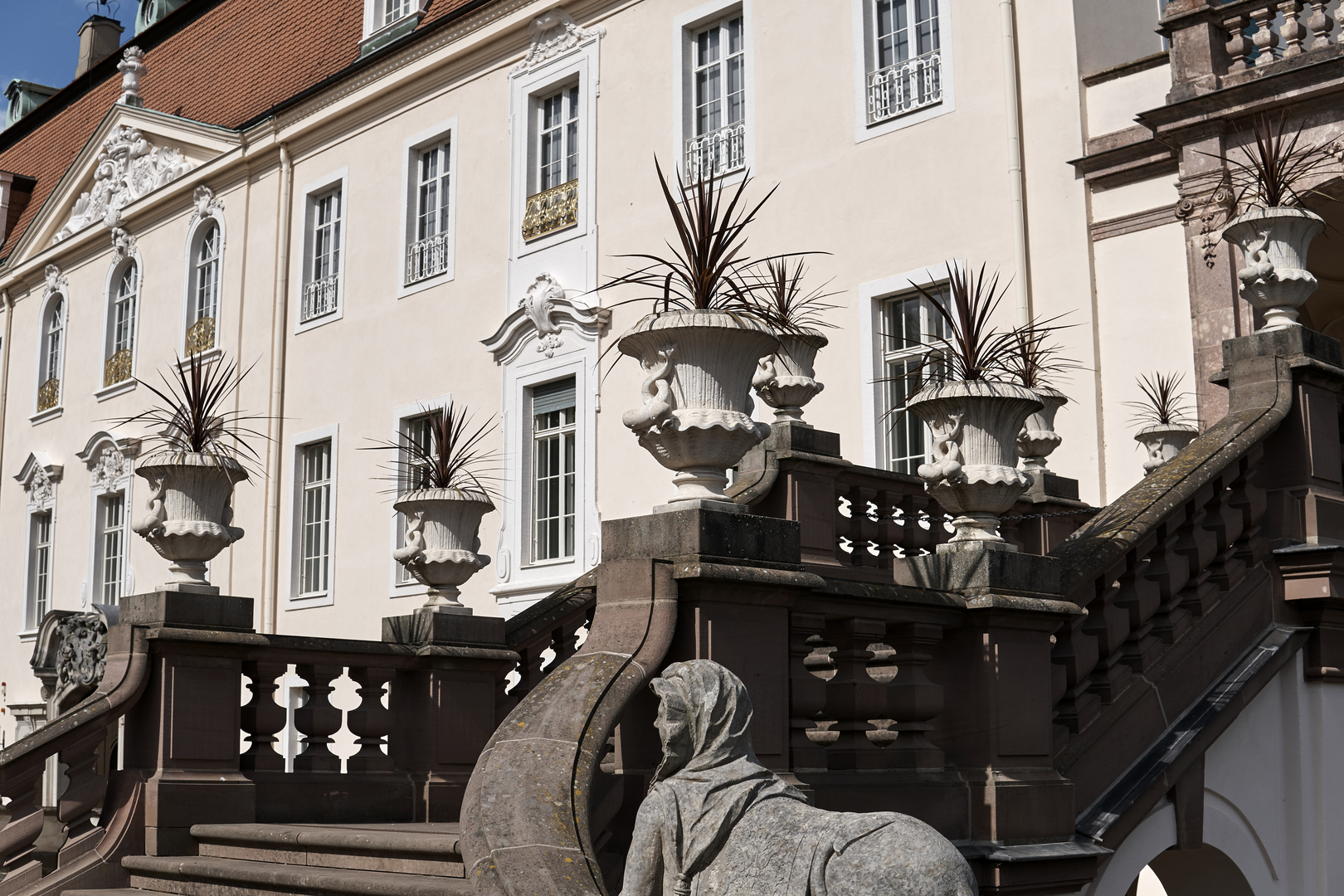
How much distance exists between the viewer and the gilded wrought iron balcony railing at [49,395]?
76.3 ft

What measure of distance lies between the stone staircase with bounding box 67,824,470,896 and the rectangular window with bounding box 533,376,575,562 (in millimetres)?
7824

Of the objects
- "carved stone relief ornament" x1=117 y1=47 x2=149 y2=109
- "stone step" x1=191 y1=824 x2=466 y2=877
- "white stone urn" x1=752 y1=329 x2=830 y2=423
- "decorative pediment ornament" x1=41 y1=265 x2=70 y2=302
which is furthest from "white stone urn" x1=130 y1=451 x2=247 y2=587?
"decorative pediment ornament" x1=41 y1=265 x2=70 y2=302

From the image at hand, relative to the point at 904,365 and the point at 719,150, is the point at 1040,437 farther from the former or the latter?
the point at 719,150

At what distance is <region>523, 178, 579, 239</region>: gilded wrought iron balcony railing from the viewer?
15.4m

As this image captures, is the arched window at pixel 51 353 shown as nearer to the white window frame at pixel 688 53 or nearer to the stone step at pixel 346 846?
the white window frame at pixel 688 53

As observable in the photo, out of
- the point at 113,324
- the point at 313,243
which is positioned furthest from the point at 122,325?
the point at 313,243

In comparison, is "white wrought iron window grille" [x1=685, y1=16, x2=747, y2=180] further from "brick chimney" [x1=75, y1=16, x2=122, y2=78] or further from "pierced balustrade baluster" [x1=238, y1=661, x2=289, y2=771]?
"brick chimney" [x1=75, y1=16, x2=122, y2=78]

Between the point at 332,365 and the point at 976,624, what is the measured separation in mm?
13317

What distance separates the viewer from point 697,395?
5023 millimetres

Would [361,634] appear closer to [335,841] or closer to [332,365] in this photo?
[332,365]

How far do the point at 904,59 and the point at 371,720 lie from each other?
766 cm

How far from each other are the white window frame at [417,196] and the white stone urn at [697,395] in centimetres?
1179

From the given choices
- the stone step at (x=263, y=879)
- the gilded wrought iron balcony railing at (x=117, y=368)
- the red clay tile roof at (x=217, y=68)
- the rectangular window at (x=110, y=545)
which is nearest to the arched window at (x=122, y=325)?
the gilded wrought iron balcony railing at (x=117, y=368)

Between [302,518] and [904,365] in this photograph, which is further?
[302,518]
